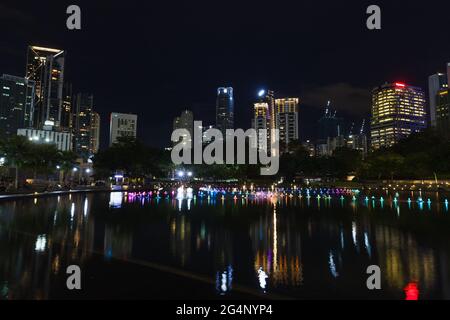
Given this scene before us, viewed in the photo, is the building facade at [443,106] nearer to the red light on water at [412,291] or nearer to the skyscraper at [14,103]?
the red light on water at [412,291]

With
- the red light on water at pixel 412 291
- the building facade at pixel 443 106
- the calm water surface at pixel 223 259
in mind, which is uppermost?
the building facade at pixel 443 106

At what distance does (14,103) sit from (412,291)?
227 m

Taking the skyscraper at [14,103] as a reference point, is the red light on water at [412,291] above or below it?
below

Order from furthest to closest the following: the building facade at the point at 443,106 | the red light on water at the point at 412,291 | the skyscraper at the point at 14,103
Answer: the skyscraper at the point at 14,103
the building facade at the point at 443,106
the red light on water at the point at 412,291

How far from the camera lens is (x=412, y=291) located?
6.80 m

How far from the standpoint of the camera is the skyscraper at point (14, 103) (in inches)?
7357

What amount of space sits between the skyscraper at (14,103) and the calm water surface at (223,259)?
20946 centimetres

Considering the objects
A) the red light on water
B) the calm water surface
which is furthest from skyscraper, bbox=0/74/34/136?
the red light on water

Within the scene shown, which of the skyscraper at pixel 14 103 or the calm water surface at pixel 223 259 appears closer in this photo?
the calm water surface at pixel 223 259

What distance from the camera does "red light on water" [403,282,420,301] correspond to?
6.45 metres

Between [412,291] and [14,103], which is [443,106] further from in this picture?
[14,103]

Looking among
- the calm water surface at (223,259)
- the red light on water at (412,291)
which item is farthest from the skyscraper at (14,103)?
the red light on water at (412,291)
